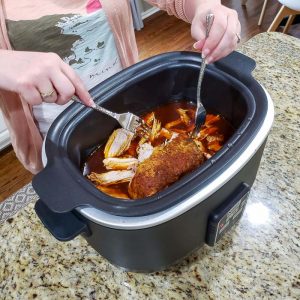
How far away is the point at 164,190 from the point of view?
1.44ft

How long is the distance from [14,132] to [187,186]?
0.60m

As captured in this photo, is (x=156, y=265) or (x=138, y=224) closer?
(x=138, y=224)

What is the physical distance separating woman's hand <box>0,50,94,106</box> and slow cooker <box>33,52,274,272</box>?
Answer: 0.25 feet

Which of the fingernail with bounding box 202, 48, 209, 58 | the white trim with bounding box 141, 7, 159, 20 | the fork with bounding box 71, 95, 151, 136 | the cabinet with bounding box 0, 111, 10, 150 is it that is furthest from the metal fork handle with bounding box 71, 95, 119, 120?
the white trim with bounding box 141, 7, 159, 20

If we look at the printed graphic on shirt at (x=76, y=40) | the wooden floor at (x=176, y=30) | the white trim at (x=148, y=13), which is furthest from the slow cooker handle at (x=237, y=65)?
the white trim at (x=148, y=13)

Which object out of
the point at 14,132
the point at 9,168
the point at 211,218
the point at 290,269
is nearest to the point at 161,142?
the point at 211,218

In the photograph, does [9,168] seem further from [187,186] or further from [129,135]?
[187,186]

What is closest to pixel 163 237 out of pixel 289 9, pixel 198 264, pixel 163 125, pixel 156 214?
pixel 156 214

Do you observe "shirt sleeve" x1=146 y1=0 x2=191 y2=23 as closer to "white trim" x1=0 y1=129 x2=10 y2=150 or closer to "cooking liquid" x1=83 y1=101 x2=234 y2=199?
"cooking liquid" x1=83 y1=101 x2=234 y2=199

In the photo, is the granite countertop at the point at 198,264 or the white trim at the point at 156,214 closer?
the white trim at the point at 156,214

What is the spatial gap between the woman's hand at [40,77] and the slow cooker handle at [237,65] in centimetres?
26

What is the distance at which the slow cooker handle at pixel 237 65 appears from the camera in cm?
57

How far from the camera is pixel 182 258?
567 millimetres

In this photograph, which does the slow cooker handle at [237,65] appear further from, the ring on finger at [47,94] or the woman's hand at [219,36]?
the ring on finger at [47,94]
